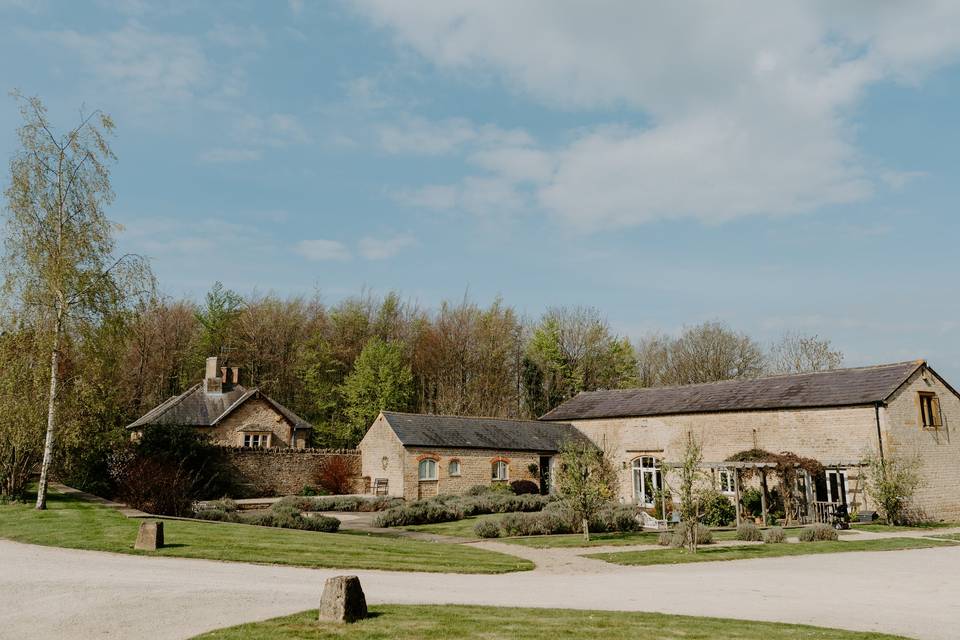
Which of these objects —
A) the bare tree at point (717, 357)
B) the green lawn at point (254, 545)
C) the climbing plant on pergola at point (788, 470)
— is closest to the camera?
the green lawn at point (254, 545)

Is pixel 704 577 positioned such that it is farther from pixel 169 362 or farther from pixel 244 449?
pixel 169 362

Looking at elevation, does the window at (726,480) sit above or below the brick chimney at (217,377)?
below

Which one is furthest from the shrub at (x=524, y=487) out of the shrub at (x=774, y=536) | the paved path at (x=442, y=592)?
the paved path at (x=442, y=592)

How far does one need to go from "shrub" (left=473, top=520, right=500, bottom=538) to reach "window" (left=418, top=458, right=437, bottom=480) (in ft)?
37.8

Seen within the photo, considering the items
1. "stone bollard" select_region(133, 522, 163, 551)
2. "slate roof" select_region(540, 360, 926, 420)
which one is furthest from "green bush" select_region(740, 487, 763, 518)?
"stone bollard" select_region(133, 522, 163, 551)

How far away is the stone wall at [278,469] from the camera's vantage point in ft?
106

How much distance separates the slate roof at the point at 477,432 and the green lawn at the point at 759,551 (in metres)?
13.7

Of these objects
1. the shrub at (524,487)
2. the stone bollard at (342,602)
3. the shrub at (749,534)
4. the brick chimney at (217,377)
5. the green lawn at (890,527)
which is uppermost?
the brick chimney at (217,377)

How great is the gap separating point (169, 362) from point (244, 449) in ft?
51.4

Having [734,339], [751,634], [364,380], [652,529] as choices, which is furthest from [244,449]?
[734,339]

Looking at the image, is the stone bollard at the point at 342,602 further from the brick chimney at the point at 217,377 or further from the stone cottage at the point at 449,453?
the brick chimney at the point at 217,377

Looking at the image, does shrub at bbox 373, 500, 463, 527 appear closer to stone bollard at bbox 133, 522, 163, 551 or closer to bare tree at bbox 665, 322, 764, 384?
stone bollard at bbox 133, 522, 163, 551

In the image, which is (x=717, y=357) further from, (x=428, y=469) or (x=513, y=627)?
(x=513, y=627)

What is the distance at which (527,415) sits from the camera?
49062 millimetres
